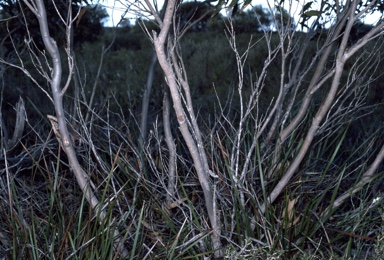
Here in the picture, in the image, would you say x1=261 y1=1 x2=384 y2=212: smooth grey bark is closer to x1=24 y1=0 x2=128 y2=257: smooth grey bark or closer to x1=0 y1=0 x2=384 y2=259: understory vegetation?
x1=0 y1=0 x2=384 y2=259: understory vegetation

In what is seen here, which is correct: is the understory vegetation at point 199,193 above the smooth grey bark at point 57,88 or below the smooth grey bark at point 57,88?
below

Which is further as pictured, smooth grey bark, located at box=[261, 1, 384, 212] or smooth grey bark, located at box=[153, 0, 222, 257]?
smooth grey bark, located at box=[261, 1, 384, 212]

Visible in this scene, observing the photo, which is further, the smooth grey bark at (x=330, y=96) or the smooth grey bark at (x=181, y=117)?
the smooth grey bark at (x=330, y=96)

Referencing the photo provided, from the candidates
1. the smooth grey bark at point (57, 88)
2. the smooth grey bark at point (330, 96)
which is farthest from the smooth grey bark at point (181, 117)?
the smooth grey bark at point (57, 88)

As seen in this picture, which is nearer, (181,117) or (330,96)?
(181,117)

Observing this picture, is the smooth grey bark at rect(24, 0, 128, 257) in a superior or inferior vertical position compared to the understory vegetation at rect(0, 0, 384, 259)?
superior

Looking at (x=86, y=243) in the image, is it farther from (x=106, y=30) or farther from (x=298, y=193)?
(x=106, y=30)

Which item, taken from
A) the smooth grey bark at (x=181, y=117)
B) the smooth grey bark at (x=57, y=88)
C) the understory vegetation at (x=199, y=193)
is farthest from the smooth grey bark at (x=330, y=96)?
the smooth grey bark at (x=57, y=88)

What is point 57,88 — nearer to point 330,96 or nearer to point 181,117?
point 181,117

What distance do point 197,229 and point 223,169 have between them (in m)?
0.36

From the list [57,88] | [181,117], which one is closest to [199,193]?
[181,117]

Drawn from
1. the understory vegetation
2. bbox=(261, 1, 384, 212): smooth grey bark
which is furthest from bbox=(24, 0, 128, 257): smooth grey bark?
bbox=(261, 1, 384, 212): smooth grey bark

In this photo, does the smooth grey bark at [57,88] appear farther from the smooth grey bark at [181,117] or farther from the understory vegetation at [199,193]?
the smooth grey bark at [181,117]

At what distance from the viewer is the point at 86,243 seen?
8.36 feet
